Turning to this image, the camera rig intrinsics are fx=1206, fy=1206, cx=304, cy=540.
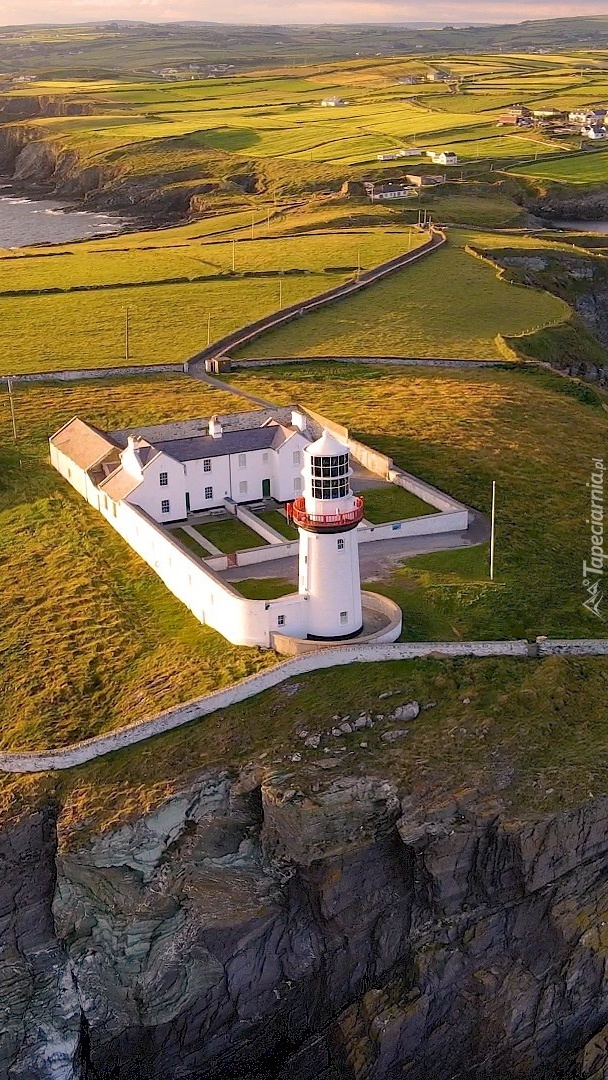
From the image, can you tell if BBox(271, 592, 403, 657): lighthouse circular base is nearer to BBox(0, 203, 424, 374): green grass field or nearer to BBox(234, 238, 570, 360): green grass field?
BBox(234, 238, 570, 360): green grass field

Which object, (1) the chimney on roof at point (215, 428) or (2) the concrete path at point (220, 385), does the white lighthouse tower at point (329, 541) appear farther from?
(2) the concrete path at point (220, 385)

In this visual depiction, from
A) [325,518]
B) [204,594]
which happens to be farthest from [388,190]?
[325,518]

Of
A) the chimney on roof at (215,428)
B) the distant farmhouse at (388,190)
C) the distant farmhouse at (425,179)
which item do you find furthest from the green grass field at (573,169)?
the chimney on roof at (215,428)

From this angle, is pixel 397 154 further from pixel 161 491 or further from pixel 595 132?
pixel 161 491

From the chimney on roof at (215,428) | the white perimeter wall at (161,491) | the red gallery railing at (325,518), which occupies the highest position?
the red gallery railing at (325,518)

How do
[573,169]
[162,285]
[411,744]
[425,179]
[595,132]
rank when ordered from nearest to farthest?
[411,744]
[162,285]
[425,179]
[573,169]
[595,132]

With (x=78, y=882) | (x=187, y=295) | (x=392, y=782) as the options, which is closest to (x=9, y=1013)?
(x=78, y=882)

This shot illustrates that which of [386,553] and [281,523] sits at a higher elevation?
[281,523]
